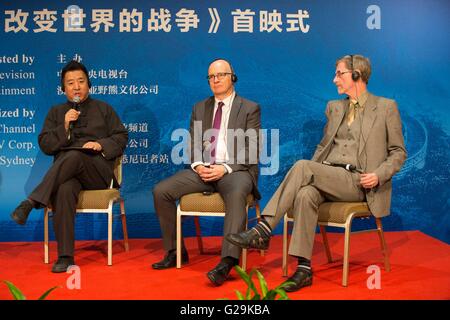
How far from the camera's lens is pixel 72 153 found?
458 cm

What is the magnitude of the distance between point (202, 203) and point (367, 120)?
49.3 inches

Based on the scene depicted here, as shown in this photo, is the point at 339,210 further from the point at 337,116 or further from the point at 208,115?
the point at 208,115

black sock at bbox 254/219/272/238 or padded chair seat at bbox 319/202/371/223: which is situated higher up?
padded chair seat at bbox 319/202/371/223

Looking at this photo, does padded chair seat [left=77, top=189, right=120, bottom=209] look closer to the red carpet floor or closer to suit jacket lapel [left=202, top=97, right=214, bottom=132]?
the red carpet floor

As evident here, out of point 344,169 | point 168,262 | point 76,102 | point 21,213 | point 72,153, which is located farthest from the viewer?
point 76,102

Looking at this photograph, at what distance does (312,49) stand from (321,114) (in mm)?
585

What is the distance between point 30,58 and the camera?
5645 millimetres

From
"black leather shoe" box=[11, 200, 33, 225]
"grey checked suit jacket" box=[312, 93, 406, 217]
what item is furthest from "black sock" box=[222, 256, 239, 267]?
"black leather shoe" box=[11, 200, 33, 225]

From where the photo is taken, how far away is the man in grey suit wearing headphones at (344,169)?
389 centimetres

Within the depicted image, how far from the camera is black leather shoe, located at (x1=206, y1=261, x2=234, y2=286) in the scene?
3845 mm

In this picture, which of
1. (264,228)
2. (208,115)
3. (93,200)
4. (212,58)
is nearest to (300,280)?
(264,228)

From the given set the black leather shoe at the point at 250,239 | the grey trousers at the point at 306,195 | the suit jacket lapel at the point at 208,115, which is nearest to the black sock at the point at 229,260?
the black leather shoe at the point at 250,239
